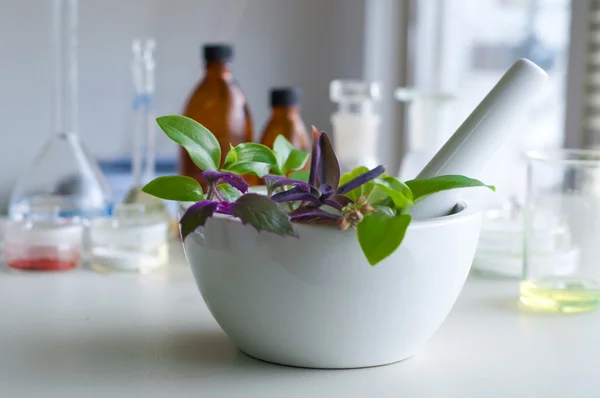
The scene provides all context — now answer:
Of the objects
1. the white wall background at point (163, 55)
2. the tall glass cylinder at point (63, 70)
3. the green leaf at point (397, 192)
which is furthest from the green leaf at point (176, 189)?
the white wall background at point (163, 55)

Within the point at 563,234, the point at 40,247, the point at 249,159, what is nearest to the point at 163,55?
the point at 40,247

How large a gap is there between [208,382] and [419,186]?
0.18 m

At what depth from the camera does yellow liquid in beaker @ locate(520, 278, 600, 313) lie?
2.35ft

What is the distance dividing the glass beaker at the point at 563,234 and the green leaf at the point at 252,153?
29 cm

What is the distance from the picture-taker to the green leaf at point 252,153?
58 cm

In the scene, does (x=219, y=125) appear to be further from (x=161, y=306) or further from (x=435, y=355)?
(x=435, y=355)

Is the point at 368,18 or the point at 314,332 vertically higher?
the point at 368,18

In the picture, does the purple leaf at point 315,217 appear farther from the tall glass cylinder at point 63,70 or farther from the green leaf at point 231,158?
the tall glass cylinder at point 63,70

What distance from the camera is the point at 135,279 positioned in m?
0.82

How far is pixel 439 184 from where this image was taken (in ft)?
1.66

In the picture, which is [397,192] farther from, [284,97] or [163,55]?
[163,55]

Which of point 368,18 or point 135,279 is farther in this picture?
point 368,18

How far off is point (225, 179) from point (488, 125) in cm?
19

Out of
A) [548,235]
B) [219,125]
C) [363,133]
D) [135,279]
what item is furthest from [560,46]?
[135,279]
